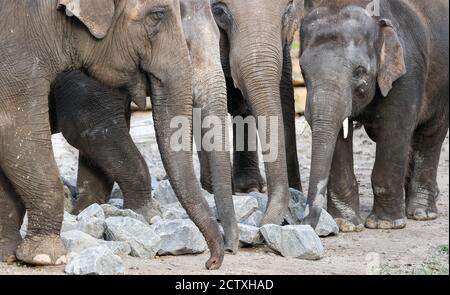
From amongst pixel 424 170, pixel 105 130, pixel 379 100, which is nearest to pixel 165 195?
pixel 105 130

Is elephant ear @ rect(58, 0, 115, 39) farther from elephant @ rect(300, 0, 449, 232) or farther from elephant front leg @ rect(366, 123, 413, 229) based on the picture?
elephant front leg @ rect(366, 123, 413, 229)

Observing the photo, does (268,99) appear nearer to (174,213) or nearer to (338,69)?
(338,69)

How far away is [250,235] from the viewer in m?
7.46

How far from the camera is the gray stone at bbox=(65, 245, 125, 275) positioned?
641 centimetres

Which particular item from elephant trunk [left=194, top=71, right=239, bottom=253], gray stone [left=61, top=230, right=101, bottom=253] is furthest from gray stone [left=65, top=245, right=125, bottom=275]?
elephant trunk [left=194, top=71, right=239, bottom=253]

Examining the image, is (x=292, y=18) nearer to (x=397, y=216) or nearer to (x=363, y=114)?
(x=363, y=114)

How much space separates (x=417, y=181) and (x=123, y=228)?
3009 millimetres

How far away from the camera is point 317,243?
24.2ft

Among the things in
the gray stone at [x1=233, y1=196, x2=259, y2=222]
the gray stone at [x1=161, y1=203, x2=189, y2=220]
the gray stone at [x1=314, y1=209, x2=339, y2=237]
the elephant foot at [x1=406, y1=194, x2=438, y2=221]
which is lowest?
the elephant foot at [x1=406, y1=194, x2=438, y2=221]

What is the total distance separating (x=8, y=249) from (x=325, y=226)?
2.15m

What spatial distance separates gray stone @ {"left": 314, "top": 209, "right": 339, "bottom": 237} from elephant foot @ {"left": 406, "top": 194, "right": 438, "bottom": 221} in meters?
1.22

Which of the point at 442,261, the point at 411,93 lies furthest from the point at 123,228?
the point at 411,93

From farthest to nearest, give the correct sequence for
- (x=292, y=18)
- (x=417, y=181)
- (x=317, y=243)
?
(x=417, y=181) < (x=292, y=18) < (x=317, y=243)
